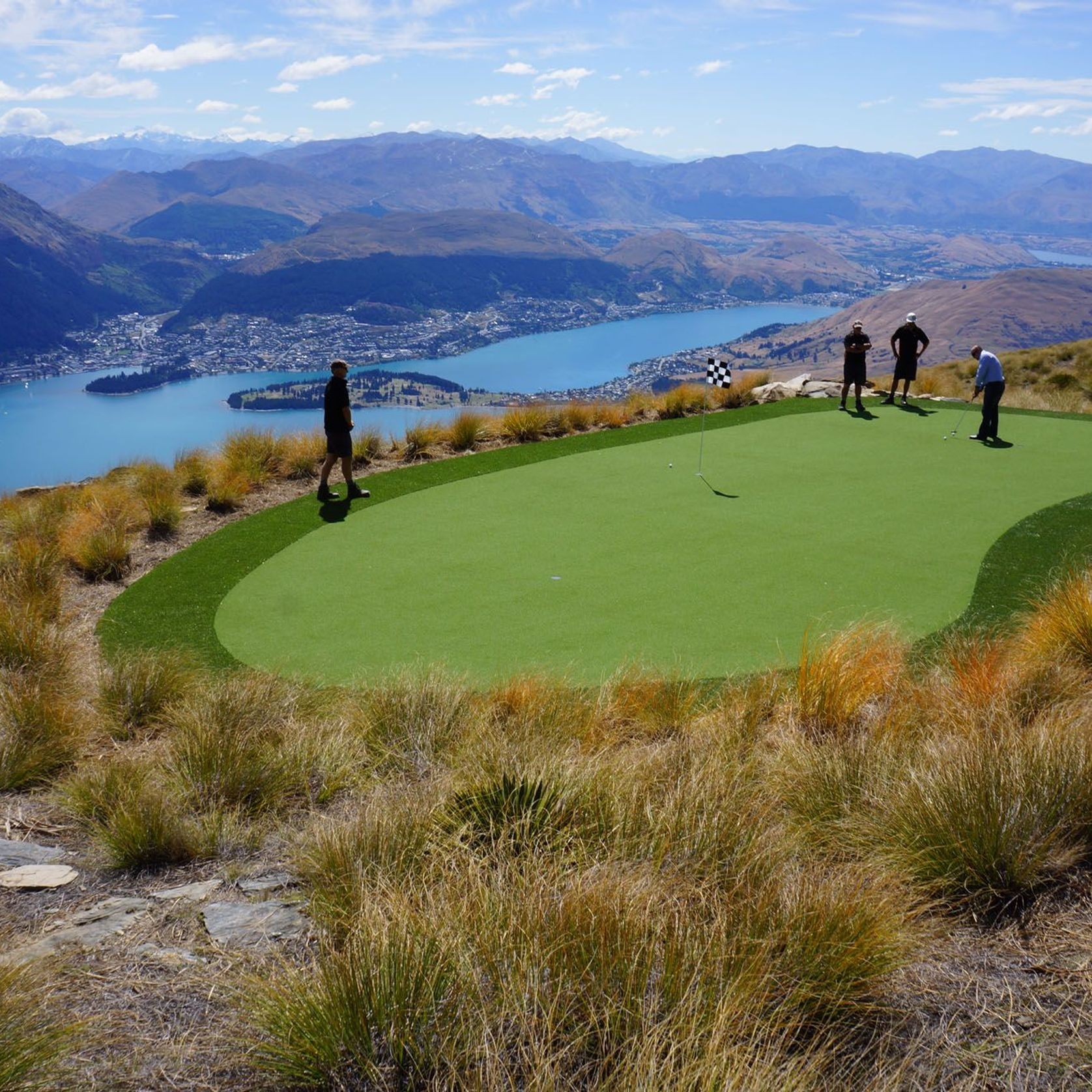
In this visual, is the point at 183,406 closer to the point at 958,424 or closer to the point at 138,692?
the point at 958,424

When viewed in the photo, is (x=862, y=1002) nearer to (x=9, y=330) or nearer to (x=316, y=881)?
(x=316, y=881)

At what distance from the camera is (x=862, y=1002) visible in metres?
2.91

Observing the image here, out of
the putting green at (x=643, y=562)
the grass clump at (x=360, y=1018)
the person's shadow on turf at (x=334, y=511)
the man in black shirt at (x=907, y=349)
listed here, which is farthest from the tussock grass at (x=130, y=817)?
the man in black shirt at (x=907, y=349)

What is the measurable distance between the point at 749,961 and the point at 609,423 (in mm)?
15098

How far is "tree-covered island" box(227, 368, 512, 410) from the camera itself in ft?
381

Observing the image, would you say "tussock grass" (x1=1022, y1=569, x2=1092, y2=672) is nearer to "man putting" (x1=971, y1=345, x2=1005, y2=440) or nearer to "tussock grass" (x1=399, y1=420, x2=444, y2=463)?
"man putting" (x1=971, y1=345, x2=1005, y2=440)

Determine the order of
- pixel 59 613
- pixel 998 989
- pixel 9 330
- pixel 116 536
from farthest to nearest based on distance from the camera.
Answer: pixel 9 330
pixel 116 536
pixel 59 613
pixel 998 989

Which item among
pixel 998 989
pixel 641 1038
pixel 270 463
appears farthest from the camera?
pixel 270 463

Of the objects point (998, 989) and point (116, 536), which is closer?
point (998, 989)

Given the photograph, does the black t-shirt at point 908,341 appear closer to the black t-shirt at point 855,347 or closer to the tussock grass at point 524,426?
the black t-shirt at point 855,347

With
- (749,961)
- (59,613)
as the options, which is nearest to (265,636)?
(59,613)

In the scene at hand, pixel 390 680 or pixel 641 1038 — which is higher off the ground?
pixel 641 1038

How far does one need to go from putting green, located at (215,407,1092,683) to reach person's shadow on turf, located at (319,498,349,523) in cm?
23

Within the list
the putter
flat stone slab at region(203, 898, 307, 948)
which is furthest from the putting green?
flat stone slab at region(203, 898, 307, 948)
